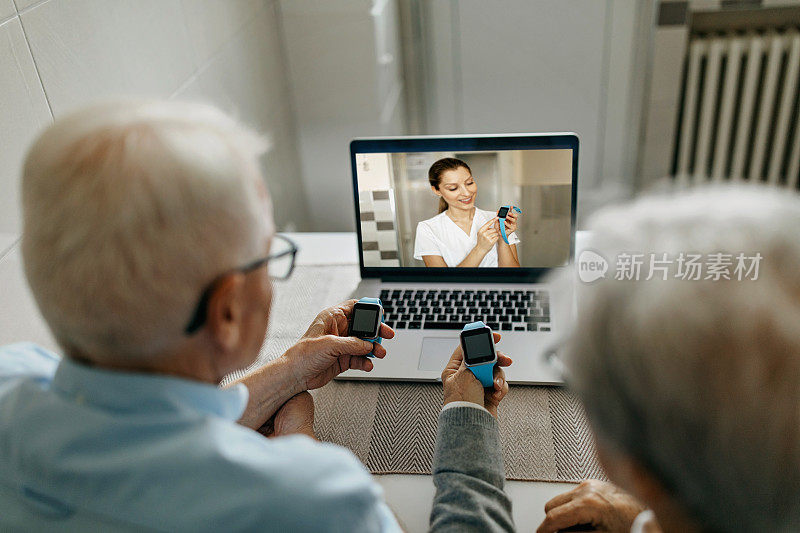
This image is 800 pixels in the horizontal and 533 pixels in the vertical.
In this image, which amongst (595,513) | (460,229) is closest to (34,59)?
(460,229)

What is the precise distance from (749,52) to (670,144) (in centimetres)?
43

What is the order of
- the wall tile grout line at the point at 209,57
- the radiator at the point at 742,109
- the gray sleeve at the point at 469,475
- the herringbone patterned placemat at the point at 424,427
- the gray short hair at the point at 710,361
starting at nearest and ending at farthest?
the gray short hair at the point at 710,361, the gray sleeve at the point at 469,475, the herringbone patterned placemat at the point at 424,427, the wall tile grout line at the point at 209,57, the radiator at the point at 742,109

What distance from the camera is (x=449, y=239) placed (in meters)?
1.24

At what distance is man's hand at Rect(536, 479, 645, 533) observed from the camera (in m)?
0.77

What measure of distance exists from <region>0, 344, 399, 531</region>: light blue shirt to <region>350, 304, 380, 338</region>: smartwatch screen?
0.46 metres

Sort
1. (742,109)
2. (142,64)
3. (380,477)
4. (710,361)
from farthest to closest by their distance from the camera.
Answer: (742,109), (142,64), (380,477), (710,361)

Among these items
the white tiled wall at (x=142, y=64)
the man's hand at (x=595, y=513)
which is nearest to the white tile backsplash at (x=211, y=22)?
the white tiled wall at (x=142, y=64)

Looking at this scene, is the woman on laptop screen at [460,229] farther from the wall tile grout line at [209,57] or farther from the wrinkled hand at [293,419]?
the wall tile grout line at [209,57]

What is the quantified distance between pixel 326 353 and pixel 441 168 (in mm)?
426

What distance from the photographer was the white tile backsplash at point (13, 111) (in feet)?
3.24

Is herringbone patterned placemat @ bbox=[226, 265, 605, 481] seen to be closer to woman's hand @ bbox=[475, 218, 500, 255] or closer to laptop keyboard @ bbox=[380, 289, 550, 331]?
laptop keyboard @ bbox=[380, 289, 550, 331]

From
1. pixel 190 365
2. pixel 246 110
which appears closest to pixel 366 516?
pixel 190 365

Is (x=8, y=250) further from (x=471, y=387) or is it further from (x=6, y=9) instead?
(x=471, y=387)

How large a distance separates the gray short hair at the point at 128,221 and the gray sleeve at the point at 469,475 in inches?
15.6
